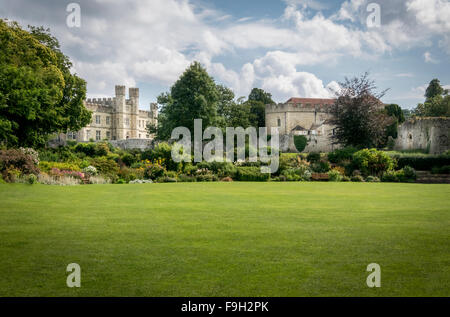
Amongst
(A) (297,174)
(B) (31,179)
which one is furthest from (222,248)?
(A) (297,174)

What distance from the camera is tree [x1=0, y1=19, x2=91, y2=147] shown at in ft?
61.0

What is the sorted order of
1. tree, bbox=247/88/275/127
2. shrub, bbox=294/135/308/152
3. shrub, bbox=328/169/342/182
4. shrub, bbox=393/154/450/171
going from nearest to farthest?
shrub, bbox=328/169/342/182, shrub, bbox=393/154/450/171, shrub, bbox=294/135/308/152, tree, bbox=247/88/275/127

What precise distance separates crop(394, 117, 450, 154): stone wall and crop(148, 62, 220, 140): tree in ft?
53.0

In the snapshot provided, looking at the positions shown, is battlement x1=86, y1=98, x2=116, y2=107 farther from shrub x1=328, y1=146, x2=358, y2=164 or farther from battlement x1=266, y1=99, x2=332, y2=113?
shrub x1=328, y1=146, x2=358, y2=164

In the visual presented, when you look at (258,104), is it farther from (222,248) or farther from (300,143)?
(222,248)

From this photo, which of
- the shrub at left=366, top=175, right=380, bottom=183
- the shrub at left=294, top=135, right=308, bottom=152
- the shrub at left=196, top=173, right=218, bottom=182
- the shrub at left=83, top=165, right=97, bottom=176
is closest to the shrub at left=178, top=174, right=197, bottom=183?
the shrub at left=196, top=173, right=218, bottom=182

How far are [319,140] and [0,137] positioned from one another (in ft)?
119

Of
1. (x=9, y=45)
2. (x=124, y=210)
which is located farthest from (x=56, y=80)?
(x=124, y=210)

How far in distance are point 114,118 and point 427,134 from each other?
4338cm

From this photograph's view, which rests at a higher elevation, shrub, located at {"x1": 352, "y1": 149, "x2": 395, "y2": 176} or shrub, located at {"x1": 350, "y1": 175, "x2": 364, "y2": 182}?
shrub, located at {"x1": 352, "y1": 149, "x2": 395, "y2": 176}

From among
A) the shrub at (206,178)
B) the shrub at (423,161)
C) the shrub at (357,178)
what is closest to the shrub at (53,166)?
the shrub at (206,178)

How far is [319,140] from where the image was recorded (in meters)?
47.3

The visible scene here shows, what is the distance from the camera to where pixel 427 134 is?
1177 inches
